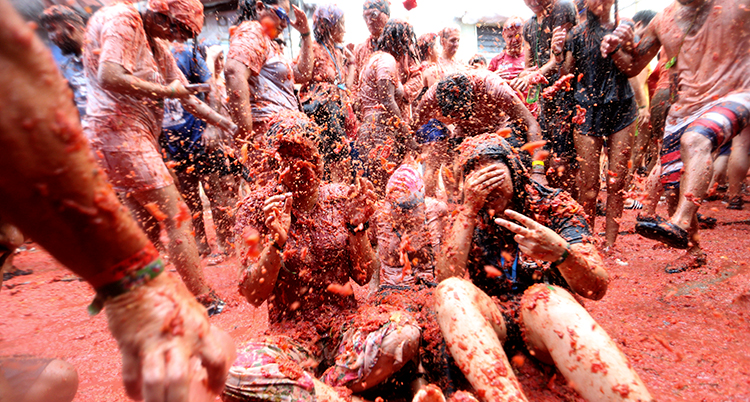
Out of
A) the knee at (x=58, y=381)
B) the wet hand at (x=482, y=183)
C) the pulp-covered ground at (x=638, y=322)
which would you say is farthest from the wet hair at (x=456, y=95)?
the knee at (x=58, y=381)

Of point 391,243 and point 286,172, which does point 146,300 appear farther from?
point 391,243

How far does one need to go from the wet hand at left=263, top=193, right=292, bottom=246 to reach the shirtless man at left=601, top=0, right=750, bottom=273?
2467 mm

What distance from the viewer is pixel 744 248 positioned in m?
3.40

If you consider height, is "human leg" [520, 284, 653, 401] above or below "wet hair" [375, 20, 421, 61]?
below

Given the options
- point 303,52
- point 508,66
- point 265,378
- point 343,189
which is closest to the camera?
point 265,378

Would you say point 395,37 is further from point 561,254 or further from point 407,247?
point 561,254

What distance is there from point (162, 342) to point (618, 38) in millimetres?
4173

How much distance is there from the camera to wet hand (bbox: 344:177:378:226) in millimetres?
1934

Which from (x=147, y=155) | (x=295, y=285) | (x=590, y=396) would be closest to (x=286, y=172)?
(x=295, y=285)

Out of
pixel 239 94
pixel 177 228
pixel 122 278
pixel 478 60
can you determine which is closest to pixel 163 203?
pixel 177 228

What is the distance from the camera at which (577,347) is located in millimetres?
1459

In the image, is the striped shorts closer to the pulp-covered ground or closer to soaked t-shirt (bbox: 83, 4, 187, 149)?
the pulp-covered ground

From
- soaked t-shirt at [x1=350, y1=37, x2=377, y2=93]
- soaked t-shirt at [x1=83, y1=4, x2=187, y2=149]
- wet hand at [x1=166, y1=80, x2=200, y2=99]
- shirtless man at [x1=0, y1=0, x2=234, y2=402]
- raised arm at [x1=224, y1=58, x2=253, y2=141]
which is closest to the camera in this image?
shirtless man at [x1=0, y1=0, x2=234, y2=402]

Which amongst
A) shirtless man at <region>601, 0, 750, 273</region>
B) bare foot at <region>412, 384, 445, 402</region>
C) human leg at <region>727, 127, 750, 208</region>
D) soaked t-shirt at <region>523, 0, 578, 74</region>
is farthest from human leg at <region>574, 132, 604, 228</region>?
bare foot at <region>412, 384, 445, 402</region>
